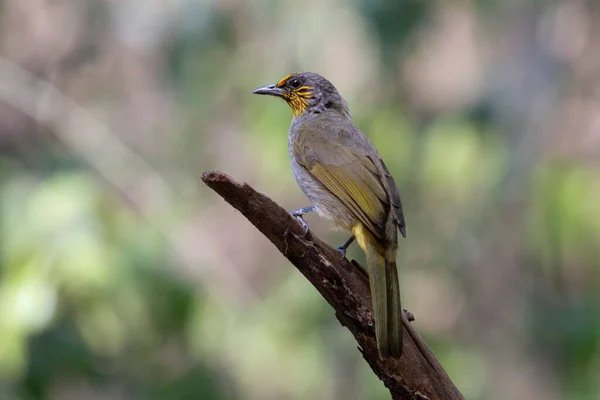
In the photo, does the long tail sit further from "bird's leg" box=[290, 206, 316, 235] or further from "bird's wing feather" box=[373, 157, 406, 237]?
"bird's leg" box=[290, 206, 316, 235]

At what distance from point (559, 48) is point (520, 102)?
67 cm

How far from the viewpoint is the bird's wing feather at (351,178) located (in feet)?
12.9

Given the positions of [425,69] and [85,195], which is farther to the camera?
[425,69]

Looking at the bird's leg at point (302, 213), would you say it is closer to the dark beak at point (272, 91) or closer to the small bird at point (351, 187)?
the small bird at point (351, 187)

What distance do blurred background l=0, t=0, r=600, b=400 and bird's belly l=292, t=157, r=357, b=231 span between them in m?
2.27

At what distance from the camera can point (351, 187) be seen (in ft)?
13.5

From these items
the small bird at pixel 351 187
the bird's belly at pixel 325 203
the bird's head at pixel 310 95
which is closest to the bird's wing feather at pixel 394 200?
the small bird at pixel 351 187

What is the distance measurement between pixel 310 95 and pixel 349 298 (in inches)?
72.5

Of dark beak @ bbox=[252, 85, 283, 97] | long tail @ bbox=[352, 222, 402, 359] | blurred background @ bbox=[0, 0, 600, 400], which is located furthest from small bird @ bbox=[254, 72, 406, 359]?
blurred background @ bbox=[0, 0, 600, 400]

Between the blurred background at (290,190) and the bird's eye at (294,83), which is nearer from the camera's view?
the bird's eye at (294,83)

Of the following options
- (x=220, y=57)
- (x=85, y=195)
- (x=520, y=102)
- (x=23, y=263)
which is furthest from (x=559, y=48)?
(x=23, y=263)

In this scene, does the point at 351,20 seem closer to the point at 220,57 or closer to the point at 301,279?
the point at 220,57

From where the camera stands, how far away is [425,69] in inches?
401

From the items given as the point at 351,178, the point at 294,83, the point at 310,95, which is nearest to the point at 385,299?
the point at 351,178
